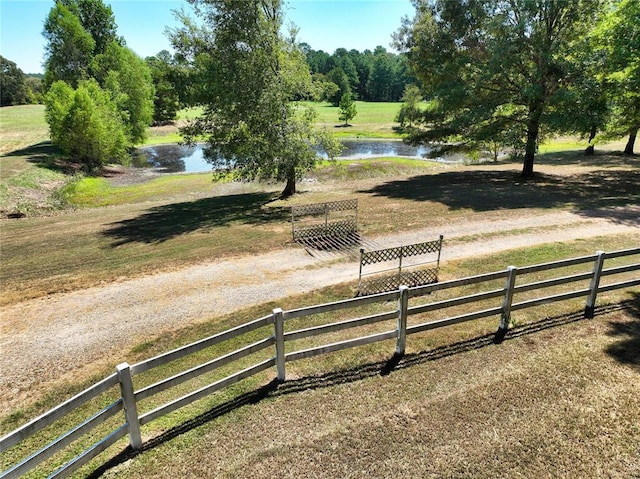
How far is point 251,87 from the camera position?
22.8 meters

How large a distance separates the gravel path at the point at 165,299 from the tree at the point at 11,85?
12439 cm

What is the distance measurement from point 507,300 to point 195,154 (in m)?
60.8

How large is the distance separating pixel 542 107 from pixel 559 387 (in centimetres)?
2339

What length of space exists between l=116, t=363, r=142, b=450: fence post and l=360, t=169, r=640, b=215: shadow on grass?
18.8 metres

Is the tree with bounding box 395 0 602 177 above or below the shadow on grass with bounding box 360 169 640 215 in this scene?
above

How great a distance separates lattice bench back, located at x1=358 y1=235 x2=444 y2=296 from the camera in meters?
11.8

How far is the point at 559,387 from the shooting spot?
652cm

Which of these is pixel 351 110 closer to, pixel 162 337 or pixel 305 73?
pixel 305 73

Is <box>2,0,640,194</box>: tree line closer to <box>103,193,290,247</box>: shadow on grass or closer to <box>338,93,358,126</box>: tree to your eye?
<box>103,193,290,247</box>: shadow on grass

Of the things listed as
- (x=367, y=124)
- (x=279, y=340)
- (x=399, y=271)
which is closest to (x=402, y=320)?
(x=279, y=340)

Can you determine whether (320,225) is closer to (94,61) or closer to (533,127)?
(533,127)

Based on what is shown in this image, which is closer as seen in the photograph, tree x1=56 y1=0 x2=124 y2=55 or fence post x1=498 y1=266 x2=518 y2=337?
fence post x1=498 y1=266 x2=518 y2=337

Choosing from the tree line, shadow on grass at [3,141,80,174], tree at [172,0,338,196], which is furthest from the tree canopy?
tree at [172,0,338,196]

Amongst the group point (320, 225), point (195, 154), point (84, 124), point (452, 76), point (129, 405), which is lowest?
point (320, 225)
